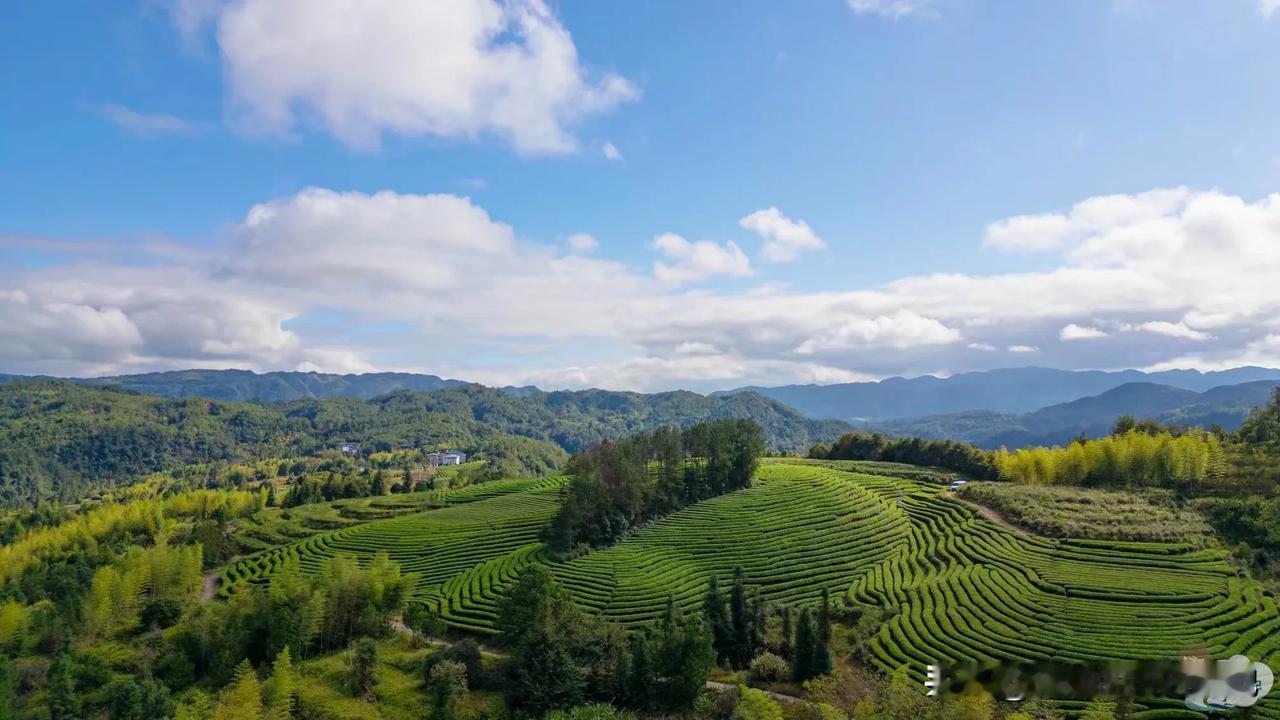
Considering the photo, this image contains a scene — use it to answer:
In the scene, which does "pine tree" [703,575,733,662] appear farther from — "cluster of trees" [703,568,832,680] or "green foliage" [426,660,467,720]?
"green foliage" [426,660,467,720]

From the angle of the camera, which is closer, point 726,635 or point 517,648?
point 517,648

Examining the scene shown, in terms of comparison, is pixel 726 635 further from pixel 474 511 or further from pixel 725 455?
pixel 474 511

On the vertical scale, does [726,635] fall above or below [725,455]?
below

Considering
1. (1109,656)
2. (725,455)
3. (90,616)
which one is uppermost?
(725,455)

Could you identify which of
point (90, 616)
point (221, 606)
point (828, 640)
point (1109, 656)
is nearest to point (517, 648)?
point (828, 640)

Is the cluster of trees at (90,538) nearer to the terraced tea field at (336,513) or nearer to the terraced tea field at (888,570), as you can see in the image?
the terraced tea field at (336,513)

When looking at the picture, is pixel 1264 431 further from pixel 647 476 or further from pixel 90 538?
pixel 90 538

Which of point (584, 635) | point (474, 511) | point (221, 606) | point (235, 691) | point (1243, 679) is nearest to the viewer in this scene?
point (1243, 679)

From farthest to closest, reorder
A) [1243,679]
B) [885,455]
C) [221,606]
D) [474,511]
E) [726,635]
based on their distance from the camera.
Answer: [885,455]
[474,511]
[221,606]
[726,635]
[1243,679]

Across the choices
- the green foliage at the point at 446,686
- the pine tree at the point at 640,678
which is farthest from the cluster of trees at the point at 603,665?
the green foliage at the point at 446,686
